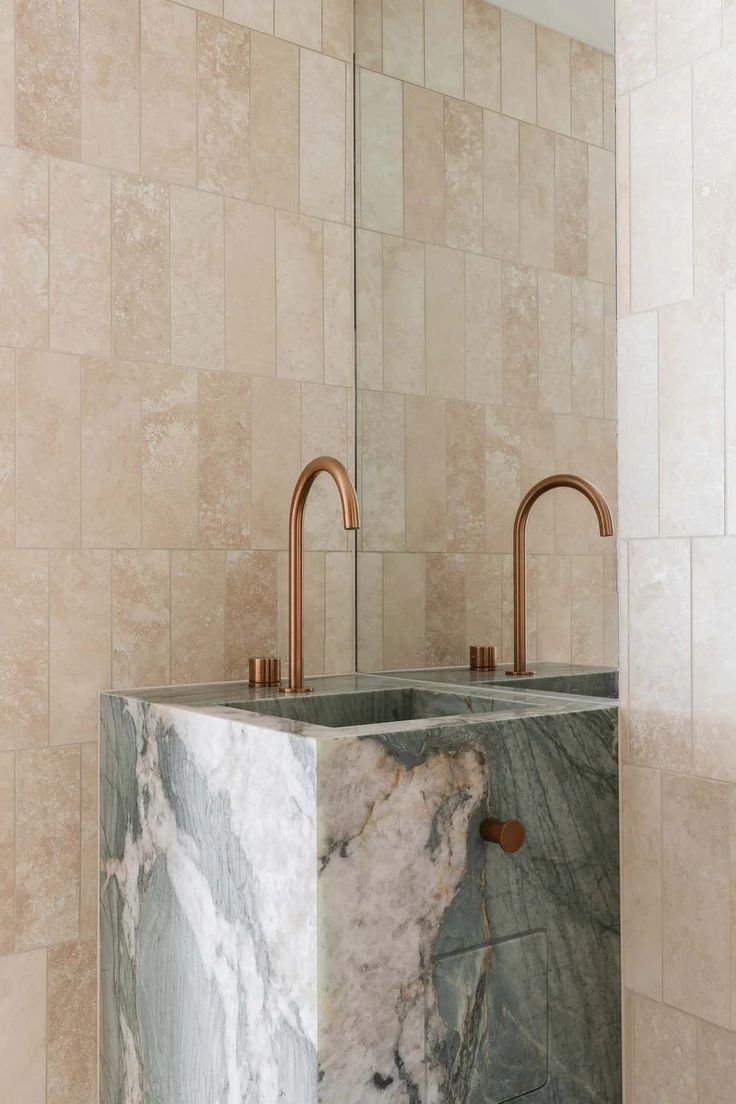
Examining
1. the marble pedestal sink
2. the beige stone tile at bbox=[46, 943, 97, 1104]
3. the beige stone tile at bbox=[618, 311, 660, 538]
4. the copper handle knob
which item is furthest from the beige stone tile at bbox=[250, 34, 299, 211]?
the beige stone tile at bbox=[46, 943, 97, 1104]

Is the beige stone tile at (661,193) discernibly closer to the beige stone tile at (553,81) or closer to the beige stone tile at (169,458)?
the beige stone tile at (553,81)

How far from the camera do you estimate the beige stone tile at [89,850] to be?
4.74 ft

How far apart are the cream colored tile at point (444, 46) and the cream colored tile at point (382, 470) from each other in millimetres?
524

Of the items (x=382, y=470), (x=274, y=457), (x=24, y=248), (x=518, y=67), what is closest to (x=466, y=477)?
(x=382, y=470)

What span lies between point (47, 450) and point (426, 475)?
0.62 metres

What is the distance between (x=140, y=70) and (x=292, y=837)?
1.19 metres

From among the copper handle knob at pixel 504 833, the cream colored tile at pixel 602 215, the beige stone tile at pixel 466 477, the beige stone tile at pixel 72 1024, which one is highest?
the cream colored tile at pixel 602 215

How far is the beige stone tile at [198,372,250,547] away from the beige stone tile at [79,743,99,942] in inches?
15.1

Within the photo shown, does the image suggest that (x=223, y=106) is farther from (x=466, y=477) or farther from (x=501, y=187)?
(x=466, y=477)

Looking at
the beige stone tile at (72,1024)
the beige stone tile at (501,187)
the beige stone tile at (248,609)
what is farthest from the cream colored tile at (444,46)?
the beige stone tile at (72,1024)

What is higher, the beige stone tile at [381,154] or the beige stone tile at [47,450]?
the beige stone tile at [381,154]

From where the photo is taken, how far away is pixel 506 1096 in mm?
1130

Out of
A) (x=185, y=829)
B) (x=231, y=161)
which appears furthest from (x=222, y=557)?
(x=231, y=161)

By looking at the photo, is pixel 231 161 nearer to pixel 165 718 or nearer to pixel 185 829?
pixel 165 718
